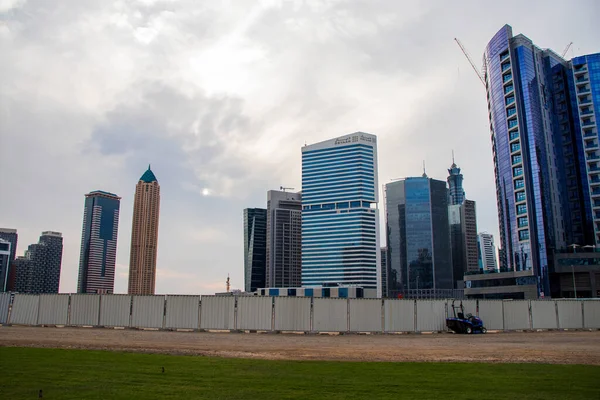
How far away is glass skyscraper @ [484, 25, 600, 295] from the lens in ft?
494

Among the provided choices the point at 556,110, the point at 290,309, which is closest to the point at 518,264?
the point at 556,110

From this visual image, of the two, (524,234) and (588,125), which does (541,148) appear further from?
(524,234)

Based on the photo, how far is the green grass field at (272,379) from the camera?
43.2ft

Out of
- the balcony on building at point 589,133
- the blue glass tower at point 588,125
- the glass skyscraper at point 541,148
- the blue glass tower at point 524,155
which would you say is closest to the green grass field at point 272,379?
the blue glass tower at point 524,155

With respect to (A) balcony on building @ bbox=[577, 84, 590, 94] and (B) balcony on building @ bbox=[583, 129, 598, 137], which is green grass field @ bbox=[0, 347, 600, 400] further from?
(A) balcony on building @ bbox=[577, 84, 590, 94]

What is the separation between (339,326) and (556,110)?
501ft

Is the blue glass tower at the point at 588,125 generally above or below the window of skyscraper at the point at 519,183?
above

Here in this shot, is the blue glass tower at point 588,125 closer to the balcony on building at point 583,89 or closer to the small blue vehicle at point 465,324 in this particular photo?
the balcony on building at point 583,89

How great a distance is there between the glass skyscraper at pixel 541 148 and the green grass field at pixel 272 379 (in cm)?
14296

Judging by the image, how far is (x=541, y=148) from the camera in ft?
507

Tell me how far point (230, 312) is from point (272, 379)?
29290mm

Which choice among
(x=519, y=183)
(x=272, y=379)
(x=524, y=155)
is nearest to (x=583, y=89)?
(x=524, y=155)

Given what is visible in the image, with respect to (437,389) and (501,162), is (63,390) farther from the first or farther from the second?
(501,162)

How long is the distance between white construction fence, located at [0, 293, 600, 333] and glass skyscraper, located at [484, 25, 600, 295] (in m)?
115
